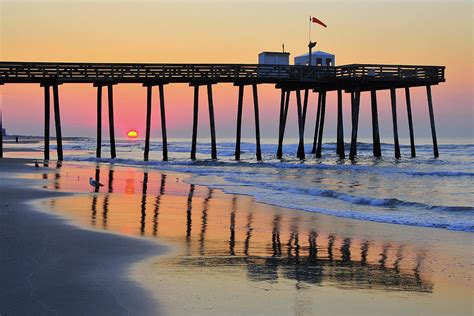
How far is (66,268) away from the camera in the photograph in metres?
8.33

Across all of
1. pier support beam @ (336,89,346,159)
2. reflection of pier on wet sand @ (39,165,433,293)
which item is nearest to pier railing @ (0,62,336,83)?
pier support beam @ (336,89,346,159)

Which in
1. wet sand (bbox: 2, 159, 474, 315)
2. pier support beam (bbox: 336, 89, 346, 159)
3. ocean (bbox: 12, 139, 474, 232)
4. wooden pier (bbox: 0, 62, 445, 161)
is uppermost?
wooden pier (bbox: 0, 62, 445, 161)

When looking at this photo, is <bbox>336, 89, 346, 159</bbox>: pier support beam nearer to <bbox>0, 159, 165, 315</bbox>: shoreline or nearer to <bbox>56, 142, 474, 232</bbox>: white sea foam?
<bbox>56, 142, 474, 232</bbox>: white sea foam

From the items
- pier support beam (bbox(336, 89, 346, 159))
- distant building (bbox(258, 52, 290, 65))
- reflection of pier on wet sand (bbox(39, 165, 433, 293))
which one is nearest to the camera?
reflection of pier on wet sand (bbox(39, 165, 433, 293))

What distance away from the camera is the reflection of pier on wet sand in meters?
8.42

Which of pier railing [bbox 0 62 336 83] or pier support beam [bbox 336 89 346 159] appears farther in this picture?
pier support beam [bbox 336 89 346 159]

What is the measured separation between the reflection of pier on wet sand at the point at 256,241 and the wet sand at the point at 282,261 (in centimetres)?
2

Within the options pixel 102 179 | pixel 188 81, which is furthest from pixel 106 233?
pixel 188 81

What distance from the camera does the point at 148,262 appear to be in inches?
356

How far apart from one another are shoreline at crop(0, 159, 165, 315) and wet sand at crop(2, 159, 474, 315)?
11.0 inches

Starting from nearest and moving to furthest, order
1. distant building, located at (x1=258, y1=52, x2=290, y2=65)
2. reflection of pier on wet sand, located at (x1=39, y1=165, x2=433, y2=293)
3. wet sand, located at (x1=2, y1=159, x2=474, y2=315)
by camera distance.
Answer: wet sand, located at (x1=2, y1=159, x2=474, y2=315) < reflection of pier on wet sand, located at (x1=39, y1=165, x2=433, y2=293) < distant building, located at (x1=258, y1=52, x2=290, y2=65)

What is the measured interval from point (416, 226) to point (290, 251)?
4.59 meters

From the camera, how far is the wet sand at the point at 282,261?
23.0 ft

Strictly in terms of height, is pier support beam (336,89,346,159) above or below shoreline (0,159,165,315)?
above
